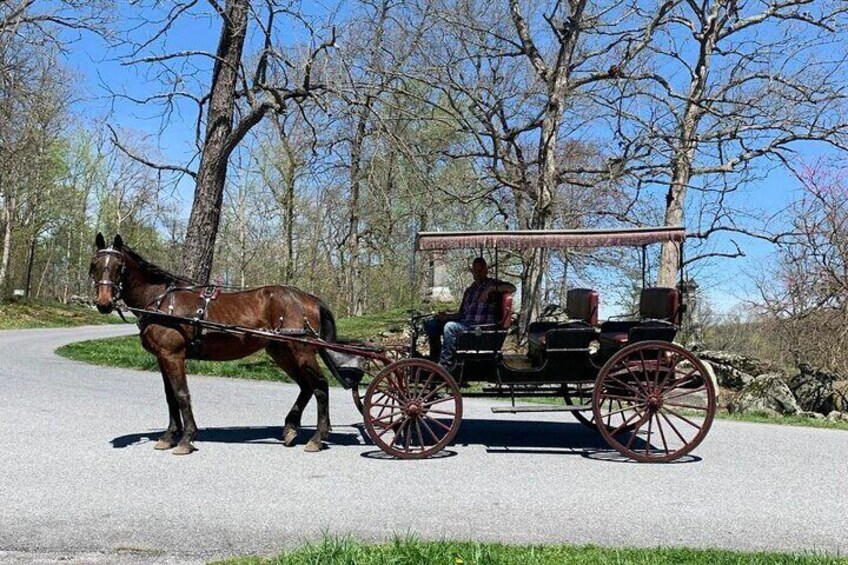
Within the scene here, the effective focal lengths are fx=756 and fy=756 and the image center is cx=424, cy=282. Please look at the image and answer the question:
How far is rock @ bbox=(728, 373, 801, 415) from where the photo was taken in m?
13.6

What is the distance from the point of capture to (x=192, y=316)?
7.92m

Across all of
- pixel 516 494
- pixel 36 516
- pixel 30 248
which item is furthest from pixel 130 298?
pixel 30 248

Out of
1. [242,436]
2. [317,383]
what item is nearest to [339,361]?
[317,383]

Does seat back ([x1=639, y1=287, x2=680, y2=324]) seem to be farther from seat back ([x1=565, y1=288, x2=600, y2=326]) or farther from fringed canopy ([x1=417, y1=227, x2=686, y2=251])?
fringed canopy ([x1=417, y1=227, x2=686, y2=251])

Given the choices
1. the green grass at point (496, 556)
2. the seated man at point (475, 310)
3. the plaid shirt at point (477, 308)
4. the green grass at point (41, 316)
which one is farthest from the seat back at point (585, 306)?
the green grass at point (41, 316)

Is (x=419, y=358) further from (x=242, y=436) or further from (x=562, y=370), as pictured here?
(x=242, y=436)

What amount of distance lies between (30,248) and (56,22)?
3408cm

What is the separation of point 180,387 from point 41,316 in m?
34.2

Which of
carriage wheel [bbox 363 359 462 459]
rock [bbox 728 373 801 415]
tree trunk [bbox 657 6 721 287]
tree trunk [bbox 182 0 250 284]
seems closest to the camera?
carriage wheel [bbox 363 359 462 459]

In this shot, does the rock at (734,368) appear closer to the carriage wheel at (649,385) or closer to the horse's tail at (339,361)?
the carriage wheel at (649,385)

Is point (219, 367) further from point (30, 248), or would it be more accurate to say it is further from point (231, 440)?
point (30, 248)

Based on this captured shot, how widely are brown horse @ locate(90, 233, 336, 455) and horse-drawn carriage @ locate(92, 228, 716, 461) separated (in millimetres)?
12

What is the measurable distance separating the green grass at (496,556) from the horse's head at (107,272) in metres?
3.87

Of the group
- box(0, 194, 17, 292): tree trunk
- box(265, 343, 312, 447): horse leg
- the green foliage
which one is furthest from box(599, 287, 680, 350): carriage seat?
box(0, 194, 17, 292): tree trunk
